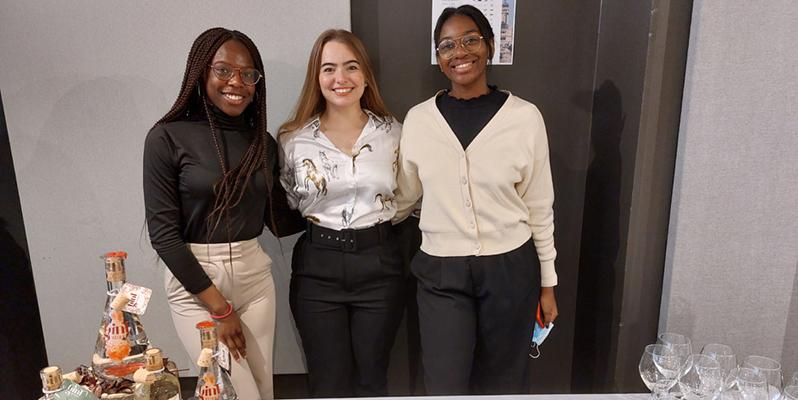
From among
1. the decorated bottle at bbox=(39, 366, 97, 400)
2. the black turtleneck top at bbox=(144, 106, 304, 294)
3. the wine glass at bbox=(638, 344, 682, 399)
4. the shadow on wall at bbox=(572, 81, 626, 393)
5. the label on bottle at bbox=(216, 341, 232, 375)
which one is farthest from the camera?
the shadow on wall at bbox=(572, 81, 626, 393)

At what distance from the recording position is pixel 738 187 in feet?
5.94

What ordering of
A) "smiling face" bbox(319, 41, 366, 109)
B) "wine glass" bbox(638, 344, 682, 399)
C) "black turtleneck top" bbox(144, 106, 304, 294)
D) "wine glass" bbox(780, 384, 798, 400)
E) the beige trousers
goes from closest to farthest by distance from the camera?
"wine glass" bbox(780, 384, 798, 400) < "wine glass" bbox(638, 344, 682, 399) < "black turtleneck top" bbox(144, 106, 304, 294) < the beige trousers < "smiling face" bbox(319, 41, 366, 109)

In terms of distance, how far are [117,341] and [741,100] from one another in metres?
1.92

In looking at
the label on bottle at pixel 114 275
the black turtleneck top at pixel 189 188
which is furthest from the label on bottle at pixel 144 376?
the black turtleneck top at pixel 189 188

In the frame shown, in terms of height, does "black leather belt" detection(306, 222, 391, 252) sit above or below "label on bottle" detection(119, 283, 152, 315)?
below

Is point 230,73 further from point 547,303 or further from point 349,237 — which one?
point 547,303

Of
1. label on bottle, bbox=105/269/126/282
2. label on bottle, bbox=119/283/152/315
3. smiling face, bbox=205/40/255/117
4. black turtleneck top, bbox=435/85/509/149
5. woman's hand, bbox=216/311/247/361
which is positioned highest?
smiling face, bbox=205/40/255/117

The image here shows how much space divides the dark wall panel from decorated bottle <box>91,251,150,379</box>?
1643 mm

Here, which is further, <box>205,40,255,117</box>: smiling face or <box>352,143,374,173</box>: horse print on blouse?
<box>352,143,374,173</box>: horse print on blouse

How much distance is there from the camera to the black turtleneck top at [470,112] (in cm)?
181

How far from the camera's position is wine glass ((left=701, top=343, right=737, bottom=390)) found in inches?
46.9

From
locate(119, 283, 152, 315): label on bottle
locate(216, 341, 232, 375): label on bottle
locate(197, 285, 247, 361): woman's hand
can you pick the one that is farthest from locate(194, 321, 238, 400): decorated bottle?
locate(197, 285, 247, 361): woman's hand

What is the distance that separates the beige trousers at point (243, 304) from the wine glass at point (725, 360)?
136cm

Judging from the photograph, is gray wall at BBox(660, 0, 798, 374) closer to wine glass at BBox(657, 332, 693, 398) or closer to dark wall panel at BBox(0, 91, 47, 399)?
wine glass at BBox(657, 332, 693, 398)
